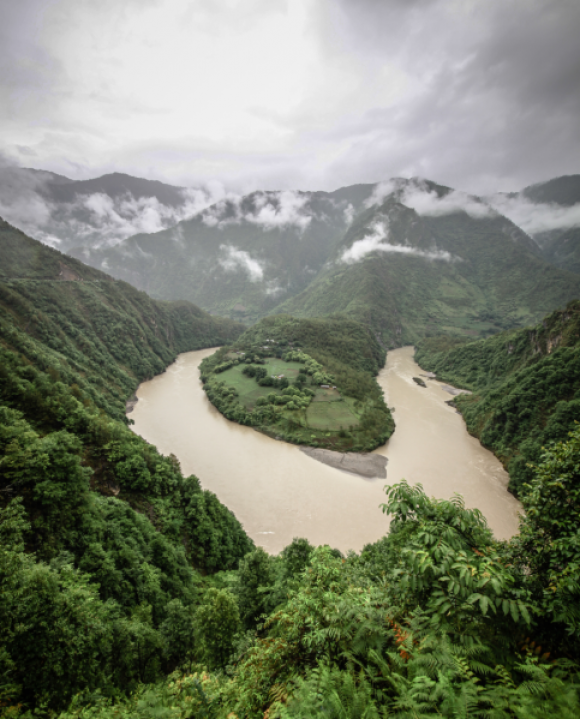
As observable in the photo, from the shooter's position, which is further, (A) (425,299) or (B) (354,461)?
(A) (425,299)

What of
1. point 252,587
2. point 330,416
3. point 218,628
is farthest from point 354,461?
point 218,628

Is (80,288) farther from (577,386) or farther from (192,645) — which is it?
(577,386)

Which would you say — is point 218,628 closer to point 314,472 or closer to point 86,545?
point 86,545

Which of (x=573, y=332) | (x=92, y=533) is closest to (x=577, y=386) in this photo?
(x=573, y=332)

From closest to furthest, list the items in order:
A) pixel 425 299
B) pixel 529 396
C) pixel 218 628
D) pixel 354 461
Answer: pixel 218 628 < pixel 354 461 < pixel 529 396 < pixel 425 299

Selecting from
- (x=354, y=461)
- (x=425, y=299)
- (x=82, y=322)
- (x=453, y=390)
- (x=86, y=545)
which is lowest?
(x=354, y=461)

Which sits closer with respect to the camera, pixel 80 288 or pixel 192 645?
pixel 192 645
